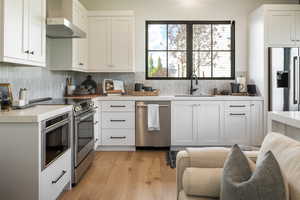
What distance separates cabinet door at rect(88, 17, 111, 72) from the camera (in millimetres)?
4980

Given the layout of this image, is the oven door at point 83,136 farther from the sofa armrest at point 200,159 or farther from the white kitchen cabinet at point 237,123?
the white kitchen cabinet at point 237,123

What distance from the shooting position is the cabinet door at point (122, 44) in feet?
16.3

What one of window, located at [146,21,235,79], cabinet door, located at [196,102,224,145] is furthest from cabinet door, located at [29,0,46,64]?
cabinet door, located at [196,102,224,145]

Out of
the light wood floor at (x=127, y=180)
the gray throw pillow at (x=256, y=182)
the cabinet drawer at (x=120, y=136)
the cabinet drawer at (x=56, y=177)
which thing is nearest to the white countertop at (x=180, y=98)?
the cabinet drawer at (x=120, y=136)

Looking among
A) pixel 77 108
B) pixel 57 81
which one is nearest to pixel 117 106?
pixel 57 81

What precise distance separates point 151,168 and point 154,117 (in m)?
1.04

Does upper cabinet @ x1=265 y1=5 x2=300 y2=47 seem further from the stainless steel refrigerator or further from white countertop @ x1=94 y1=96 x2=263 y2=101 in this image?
white countertop @ x1=94 y1=96 x2=263 y2=101

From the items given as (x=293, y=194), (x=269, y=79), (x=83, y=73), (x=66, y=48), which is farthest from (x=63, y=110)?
(x=269, y=79)

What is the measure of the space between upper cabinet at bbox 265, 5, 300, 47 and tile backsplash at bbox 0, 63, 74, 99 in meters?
3.37

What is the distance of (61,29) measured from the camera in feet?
11.8

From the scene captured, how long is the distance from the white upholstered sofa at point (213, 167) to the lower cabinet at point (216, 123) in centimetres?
276

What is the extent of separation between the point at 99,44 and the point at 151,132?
178 centimetres

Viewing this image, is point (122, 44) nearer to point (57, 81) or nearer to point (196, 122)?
point (57, 81)

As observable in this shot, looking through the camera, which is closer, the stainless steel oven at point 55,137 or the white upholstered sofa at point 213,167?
the white upholstered sofa at point 213,167
